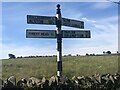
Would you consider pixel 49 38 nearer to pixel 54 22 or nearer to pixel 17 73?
pixel 54 22

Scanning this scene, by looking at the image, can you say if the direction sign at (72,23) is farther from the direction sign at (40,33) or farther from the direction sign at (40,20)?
the direction sign at (40,33)

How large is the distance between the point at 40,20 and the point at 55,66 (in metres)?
3.84

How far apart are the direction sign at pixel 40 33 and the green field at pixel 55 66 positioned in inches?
77.5

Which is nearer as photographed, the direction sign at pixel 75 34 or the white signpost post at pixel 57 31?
the white signpost post at pixel 57 31

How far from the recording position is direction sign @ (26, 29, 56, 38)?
1548 cm

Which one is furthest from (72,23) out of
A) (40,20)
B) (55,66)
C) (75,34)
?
(55,66)

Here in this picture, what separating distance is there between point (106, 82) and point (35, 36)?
3.53 meters

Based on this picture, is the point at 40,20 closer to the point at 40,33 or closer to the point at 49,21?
the point at 49,21

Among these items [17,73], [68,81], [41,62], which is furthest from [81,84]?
[41,62]

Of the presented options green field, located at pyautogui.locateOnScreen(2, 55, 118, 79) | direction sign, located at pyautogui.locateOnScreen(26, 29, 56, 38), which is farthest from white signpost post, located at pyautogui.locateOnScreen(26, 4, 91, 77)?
green field, located at pyautogui.locateOnScreen(2, 55, 118, 79)

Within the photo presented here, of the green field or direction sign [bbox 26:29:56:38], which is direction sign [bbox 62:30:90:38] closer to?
direction sign [bbox 26:29:56:38]

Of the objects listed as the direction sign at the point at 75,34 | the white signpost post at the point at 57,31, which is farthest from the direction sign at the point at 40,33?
the direction sign at the point at 75,34

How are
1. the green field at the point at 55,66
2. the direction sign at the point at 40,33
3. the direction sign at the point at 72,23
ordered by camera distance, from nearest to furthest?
the direction sign at the point at 40,33 < the direction sign at the point at 72,23 < the green field at the point at 55,66

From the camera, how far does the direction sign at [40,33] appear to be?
15477 millimetres
